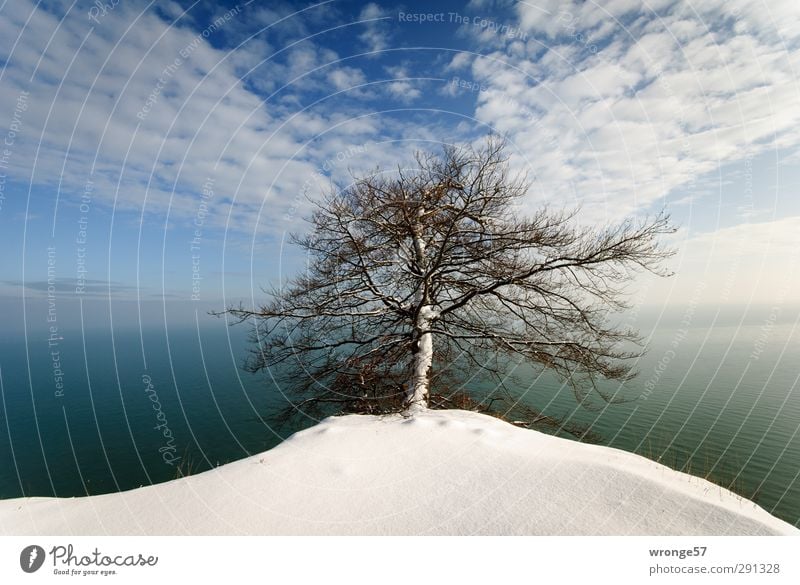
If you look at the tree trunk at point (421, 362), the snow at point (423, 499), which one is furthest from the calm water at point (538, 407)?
the tree trunk at point (421, 362)

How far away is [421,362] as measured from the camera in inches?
438

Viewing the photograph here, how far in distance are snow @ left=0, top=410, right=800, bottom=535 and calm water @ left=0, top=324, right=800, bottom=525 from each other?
4.42 m

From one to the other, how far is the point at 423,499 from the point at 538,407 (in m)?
19.4

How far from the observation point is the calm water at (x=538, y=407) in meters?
15.9

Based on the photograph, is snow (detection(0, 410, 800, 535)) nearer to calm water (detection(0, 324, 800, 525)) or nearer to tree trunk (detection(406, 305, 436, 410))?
tree trunk (detection(406, 305, 436, 410))

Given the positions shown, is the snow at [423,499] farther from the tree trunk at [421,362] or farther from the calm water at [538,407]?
the calm water at [538,407]

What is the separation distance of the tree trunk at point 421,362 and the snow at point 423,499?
4.01 metres

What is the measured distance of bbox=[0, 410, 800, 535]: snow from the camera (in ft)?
13.8

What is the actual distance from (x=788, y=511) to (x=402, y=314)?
1483cm

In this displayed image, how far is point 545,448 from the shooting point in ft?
19.9

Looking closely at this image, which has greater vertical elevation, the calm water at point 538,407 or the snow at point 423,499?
the snow at point 423,499

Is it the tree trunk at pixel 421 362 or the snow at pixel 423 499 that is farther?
the tree trunk at pixel 421 362

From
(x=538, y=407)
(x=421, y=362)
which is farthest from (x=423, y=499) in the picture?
(x=538, y=407)
